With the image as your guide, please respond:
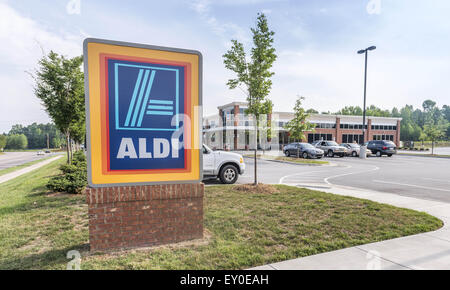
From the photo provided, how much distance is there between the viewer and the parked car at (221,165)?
9883 millimetres

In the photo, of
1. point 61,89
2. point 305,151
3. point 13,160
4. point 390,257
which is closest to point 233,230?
point 390,257

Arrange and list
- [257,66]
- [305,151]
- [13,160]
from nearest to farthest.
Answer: [257,66]
[305,151]
[13,160]

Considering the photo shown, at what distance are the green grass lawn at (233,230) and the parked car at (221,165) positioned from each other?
272 cm

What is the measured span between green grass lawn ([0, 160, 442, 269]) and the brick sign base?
0.22 metres

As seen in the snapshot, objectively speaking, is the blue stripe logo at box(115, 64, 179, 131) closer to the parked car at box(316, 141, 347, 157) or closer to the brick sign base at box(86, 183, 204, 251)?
the brick sign base at box(86, 183, 204, 251)

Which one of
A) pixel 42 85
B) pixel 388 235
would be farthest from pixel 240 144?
pixel 388 235

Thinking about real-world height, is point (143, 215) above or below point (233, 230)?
above

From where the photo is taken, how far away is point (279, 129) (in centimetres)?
4312

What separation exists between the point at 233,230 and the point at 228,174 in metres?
5.56

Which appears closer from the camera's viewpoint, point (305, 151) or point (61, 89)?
point (61, 89)

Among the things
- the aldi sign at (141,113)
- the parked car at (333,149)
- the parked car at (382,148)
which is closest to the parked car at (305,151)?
the parked car at (333,149)

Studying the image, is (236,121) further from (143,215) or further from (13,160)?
(143,215)

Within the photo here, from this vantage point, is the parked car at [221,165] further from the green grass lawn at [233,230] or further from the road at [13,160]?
the road at [13,160]
